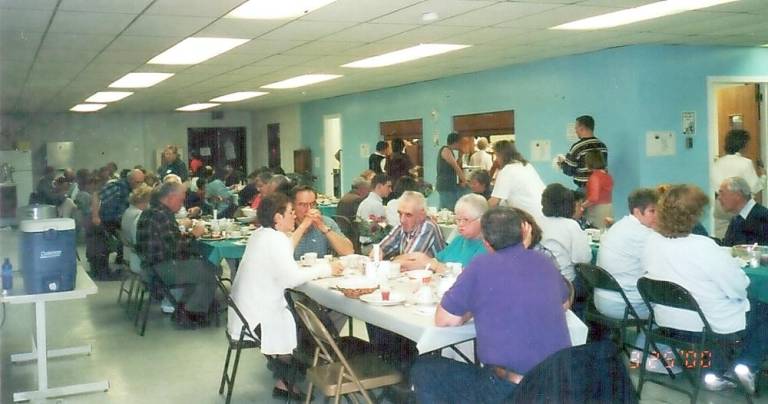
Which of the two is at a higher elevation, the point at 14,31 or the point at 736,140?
the point at 14,31

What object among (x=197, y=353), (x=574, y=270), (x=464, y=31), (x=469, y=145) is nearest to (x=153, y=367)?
(x=197, y=353)

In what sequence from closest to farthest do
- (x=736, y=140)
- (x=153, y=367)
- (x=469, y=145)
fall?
(x=153, y=367), (x=736, y=140), (x=469, y=145)

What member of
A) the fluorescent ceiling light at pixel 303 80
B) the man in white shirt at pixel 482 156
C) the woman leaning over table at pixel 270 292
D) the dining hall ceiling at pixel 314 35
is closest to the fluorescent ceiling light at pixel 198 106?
the fluorescent ceiling light at pixel 303 80

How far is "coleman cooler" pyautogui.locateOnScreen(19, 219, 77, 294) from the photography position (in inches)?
166

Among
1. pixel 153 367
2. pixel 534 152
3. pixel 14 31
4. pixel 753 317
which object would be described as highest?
pixel 14 31

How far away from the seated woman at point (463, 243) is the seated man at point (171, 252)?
218 cm

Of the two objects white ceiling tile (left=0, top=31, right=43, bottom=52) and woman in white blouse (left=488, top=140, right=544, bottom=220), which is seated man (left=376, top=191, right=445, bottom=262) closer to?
woman in white blouse (left=488, top=140, right=544, bottom=220)

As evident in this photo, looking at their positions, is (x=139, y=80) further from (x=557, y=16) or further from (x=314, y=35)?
(x=557, y=16)

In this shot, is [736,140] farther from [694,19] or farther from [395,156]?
[395,156]

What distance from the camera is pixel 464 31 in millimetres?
6574

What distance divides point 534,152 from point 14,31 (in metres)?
5.76

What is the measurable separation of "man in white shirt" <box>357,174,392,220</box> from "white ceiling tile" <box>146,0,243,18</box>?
2.67m

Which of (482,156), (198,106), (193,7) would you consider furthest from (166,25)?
(198,106)

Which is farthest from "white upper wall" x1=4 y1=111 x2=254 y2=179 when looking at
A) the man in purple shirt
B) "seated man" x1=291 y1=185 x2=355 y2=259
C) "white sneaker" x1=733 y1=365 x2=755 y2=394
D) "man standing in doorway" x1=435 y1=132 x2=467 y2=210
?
the man in purple shirt
